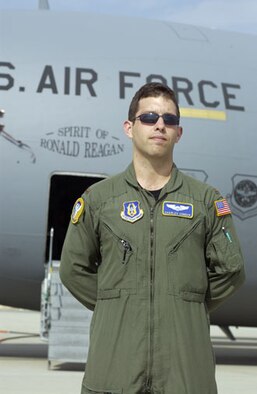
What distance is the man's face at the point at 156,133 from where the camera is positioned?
374 cm

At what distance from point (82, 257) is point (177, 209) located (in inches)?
18.4

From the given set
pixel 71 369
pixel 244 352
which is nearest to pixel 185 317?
pixel 71 369

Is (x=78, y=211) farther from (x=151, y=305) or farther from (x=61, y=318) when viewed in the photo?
(x=61, y=318)

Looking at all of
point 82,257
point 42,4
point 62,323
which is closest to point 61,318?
point 62,323

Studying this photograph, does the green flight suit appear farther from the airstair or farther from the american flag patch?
the airstair

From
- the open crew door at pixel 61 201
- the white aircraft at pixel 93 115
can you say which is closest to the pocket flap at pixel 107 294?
the white aircraft at pixel 93 115

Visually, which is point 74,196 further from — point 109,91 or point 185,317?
point 185,317

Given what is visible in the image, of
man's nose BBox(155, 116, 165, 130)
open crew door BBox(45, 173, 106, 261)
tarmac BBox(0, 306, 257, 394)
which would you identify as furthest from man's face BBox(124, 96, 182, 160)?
open crew door BBox(45, 173, 106, 261)

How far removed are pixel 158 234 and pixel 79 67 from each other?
811cm

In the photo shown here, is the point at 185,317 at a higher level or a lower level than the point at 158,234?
lower

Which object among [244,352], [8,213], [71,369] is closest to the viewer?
[8,213]

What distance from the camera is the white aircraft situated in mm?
11211

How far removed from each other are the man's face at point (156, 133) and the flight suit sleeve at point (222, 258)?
32cm

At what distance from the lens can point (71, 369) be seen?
12.1 metres
